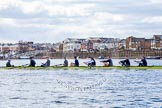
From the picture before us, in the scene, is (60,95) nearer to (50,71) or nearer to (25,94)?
(25,94)

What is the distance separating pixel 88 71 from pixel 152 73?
35.7 feet

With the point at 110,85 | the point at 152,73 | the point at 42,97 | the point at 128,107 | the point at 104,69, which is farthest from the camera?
the point at 104,69

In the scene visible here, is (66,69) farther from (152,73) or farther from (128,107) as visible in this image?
(128,107)

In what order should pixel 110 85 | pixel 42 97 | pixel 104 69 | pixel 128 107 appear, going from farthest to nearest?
pixel 104 69 < pixel 110 85 < pixel 42 97 < pixel 128 107

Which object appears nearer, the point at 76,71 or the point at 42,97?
the point at 42,97

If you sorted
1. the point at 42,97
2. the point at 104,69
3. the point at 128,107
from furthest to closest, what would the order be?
the point at 104,69 < the point at 42,97 < the point at 128,107

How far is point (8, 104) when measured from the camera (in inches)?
1419

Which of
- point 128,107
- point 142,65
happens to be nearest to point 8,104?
point 128,107

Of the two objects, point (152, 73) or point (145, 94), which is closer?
point (145, 94)

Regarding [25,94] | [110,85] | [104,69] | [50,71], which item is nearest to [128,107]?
[25,94]

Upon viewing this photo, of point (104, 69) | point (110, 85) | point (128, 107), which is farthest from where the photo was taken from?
point (104, 69)

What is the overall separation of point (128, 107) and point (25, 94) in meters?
10.2

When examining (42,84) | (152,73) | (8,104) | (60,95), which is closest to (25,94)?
(60,95)

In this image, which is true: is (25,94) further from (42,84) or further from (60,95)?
(42,84)
